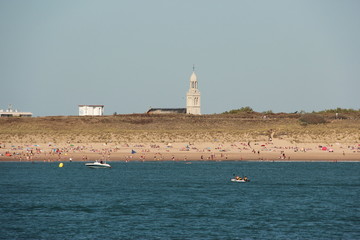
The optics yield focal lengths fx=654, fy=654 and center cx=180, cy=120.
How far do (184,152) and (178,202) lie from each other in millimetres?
50332

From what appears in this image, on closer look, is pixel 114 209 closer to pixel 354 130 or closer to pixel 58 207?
pixel 58 207

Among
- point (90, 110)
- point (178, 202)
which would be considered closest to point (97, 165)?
point (178, 202)

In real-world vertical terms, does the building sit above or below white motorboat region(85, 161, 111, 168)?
above

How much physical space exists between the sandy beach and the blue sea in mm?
7297

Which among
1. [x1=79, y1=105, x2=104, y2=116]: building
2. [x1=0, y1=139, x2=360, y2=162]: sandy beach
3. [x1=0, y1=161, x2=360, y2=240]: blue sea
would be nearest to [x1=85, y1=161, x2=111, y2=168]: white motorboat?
[x1=0, y1=161, x2=360, y2=240]: blue sea

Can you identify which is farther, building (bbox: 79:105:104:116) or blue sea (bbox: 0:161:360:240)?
building (bbox: 79:105:104:116)

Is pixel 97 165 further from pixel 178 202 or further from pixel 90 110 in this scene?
pixel 90 110

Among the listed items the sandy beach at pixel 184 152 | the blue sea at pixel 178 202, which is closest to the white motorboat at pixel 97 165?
the blue sea at pixel 178 202

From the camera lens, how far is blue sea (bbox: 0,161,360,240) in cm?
5288

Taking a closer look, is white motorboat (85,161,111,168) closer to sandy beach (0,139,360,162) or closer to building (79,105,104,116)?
sandy beach (0,139,360,162)

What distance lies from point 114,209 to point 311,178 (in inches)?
1454

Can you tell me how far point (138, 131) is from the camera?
139500 mm

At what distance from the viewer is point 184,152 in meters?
118

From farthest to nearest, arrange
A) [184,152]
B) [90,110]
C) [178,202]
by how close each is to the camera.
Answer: [90,110] < [184,152] < [178,202]
